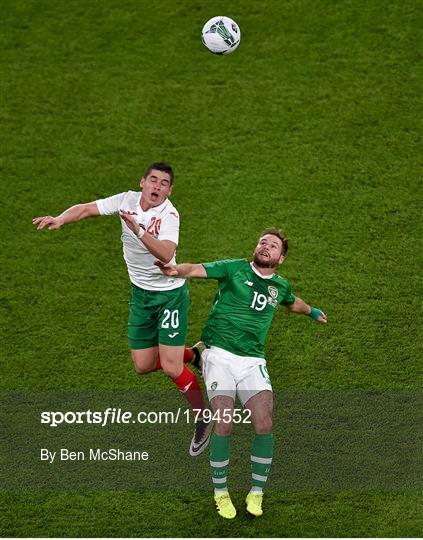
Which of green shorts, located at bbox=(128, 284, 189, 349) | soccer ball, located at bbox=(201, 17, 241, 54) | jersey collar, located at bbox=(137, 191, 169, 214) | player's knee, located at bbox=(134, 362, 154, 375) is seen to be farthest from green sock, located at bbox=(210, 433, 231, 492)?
soccer ball, located at bbox=(201, 17, 241, 54)

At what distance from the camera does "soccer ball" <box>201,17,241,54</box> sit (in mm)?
10641

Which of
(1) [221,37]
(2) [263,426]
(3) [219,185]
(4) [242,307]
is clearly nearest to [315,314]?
(4) [242,307]

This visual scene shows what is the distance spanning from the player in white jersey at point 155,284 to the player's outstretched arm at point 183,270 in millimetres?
62

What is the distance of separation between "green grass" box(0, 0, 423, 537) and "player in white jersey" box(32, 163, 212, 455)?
2.55ft

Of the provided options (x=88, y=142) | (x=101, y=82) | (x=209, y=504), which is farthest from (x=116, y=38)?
(x=209, y=504)

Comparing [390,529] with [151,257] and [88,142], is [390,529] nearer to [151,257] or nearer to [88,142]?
[151,257]

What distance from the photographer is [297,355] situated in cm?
1014

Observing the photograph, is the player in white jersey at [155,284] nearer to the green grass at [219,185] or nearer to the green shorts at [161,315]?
the green shorts at [161,315]

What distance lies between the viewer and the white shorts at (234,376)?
8.53 meters

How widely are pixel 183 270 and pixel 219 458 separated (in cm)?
140

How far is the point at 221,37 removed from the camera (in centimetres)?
1062

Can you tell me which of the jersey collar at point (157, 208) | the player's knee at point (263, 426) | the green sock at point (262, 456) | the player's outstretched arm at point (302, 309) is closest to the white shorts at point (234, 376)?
the player's knee at point (263, 426)

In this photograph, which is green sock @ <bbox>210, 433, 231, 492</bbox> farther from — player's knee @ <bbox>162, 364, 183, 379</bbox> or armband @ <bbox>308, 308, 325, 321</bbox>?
armband @ <bbox>308, 308, 325, 321</bbox>

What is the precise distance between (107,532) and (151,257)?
6.76 feet
